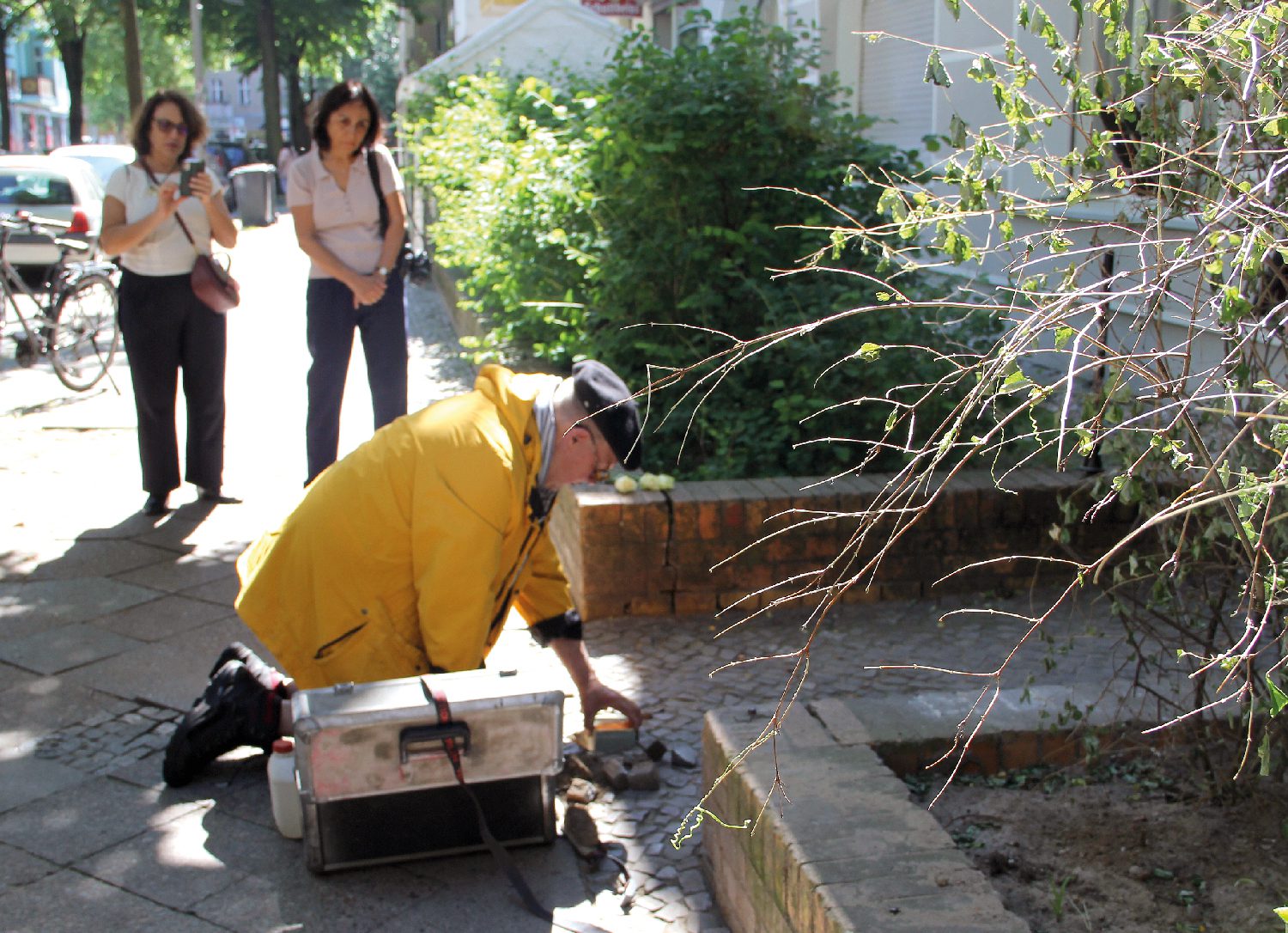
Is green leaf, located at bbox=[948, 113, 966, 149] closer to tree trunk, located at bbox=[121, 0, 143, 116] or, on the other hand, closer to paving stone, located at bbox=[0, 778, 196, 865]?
paving stone, located at bbox=[0, 778, 196, 865]

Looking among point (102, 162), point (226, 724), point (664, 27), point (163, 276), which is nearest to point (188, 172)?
point (163, 276)

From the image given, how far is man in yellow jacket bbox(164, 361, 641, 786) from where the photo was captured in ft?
11.2

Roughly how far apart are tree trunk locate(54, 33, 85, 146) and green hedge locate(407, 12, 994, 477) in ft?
132

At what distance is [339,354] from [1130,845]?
14.7 ft

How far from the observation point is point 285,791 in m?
3.45

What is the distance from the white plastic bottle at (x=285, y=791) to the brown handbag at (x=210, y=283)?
3437mm

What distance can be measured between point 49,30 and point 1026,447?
4501 cm

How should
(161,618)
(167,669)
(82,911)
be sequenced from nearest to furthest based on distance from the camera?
(82,911), (167,669), (161,618)

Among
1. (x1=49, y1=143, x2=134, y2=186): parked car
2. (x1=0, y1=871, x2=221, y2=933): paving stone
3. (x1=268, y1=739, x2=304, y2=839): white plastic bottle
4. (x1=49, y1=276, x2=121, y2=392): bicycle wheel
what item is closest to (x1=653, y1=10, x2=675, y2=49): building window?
(x1=49, y1=143, x2=134, y2=186): parked car

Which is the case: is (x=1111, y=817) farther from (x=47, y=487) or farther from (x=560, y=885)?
(x=47, y=487)

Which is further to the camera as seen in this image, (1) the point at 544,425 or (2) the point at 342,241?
(2) the point at 342,241

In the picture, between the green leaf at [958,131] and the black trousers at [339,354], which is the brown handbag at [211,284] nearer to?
the black trousers at [339,354]

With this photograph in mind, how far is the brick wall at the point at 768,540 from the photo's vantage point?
5.09m

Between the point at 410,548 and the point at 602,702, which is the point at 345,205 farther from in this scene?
the point at 602,702
